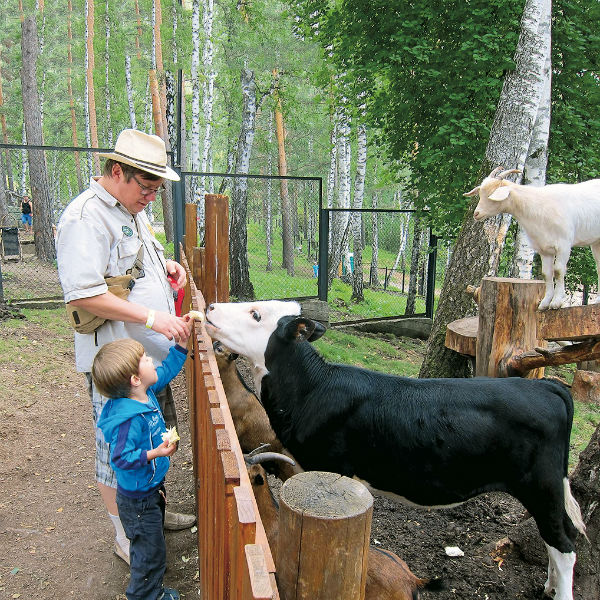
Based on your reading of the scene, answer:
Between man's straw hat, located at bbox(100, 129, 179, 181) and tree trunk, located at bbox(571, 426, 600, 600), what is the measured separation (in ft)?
9.73

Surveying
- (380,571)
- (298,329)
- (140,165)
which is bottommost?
(380,571)

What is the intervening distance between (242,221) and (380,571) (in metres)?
9.98

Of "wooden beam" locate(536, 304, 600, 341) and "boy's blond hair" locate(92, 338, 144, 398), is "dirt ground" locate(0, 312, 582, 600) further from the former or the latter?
"boy's blond hair" locate(92, 338, 144, 398)

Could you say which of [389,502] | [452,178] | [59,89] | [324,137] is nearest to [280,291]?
[452,178]

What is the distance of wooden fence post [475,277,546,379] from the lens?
329 cm

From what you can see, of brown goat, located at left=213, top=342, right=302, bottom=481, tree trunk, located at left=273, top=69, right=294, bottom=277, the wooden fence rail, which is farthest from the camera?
tree trunk, located at left=273, top=69, right=294, bottom=277

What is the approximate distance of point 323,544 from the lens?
1295 millimetres

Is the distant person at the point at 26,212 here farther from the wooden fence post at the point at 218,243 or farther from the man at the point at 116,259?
the man at the point at 116,259

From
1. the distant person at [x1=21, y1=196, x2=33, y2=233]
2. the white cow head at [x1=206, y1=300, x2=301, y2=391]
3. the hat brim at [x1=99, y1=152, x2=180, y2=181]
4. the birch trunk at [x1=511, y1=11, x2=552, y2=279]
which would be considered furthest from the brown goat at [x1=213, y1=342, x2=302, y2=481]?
the distant person at [x1=21, y1=196, x2=33, y2=233]

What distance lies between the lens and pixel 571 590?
9.16ft

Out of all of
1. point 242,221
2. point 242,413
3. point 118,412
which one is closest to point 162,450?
point 118,412

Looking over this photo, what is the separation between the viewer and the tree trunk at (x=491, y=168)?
5074 millimetres

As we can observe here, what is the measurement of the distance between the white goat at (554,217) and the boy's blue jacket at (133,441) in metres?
2.45

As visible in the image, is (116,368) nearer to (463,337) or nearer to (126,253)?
(126,253)
